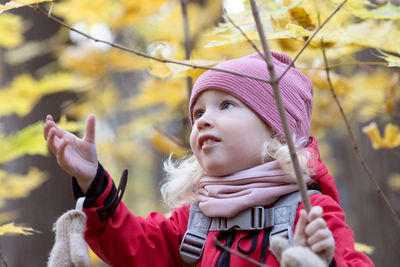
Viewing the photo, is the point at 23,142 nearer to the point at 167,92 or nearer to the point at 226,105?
the point at 226,105

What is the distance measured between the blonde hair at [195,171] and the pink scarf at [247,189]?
3 centimetres

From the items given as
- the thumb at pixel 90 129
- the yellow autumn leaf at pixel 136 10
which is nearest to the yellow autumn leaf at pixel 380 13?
the thumb at pixel 90 129

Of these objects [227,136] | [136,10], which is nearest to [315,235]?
[227,136]

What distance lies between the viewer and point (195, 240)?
1.47 metres

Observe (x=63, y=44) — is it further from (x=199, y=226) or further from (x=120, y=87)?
(x=120, y=87)

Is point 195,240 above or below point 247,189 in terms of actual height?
below

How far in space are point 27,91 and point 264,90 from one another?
2487 mm

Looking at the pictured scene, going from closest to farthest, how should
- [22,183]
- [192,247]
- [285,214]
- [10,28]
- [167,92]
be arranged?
[285,214], [192,247], [22,183], [10,28], [167,92]

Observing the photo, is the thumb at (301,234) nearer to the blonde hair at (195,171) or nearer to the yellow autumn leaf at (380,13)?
the blonde hair at (195,171)

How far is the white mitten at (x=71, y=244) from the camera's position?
1.19 meters

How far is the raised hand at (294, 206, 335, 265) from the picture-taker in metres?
0.99

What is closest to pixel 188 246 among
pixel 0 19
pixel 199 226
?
pixel 199 226

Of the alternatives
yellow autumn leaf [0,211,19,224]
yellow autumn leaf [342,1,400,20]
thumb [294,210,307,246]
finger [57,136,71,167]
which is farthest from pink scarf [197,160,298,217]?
yellow autumn leaf [0,211,19,224]

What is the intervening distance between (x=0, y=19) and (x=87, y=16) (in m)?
0.62
